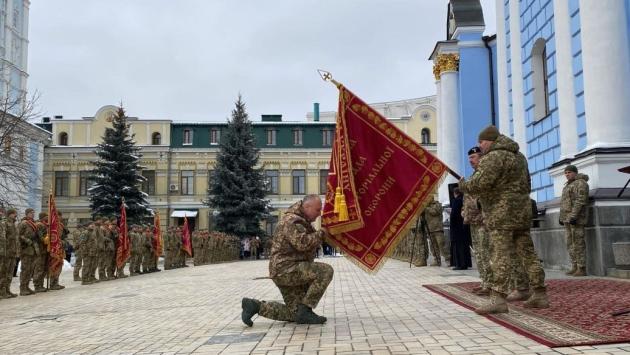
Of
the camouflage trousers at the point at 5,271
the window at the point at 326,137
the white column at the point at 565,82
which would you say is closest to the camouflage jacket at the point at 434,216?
the white column at the point at 565,82

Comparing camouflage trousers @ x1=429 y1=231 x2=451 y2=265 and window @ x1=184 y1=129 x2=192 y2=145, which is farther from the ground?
window @ x1=184 y1=129 x2=192 y2=145

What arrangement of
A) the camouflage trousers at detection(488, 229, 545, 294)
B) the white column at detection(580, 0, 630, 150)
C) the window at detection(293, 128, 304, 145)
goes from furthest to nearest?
1. the window at detection(293, 128, 304, 145)
2. the white column at detection(580, 0, 630, 150)
3. the camouflage trousers at detection(488, 229, 545, 294)

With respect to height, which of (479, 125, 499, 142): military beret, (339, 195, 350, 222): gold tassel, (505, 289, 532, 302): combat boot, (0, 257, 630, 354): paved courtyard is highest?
(479, 125, 499, 142): military beret

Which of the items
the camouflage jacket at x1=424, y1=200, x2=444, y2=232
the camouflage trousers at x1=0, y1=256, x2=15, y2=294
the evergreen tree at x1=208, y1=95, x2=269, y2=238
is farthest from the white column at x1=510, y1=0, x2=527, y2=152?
the evergreen tree at x1=208, y1=95, x2=269, y2=238

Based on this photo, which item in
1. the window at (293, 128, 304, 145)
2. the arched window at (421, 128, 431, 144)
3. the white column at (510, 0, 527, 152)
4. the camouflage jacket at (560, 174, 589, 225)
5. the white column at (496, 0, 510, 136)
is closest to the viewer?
the camouflage jacket at (560, 174, 589, 225)

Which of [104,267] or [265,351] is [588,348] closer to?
[265,351]

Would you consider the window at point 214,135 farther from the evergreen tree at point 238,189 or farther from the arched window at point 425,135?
the arched window at point 425,135

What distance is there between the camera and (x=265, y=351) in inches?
204

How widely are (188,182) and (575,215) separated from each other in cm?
4419

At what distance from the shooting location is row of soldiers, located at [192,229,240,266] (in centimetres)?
2970

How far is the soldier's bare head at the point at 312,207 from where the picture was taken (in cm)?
659

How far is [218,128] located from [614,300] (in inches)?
1861

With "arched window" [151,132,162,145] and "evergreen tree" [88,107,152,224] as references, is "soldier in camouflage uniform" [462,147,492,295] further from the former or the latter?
"arched window" [151,132,162,145]

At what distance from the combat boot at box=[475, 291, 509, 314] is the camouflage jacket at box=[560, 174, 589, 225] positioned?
4.71 m
